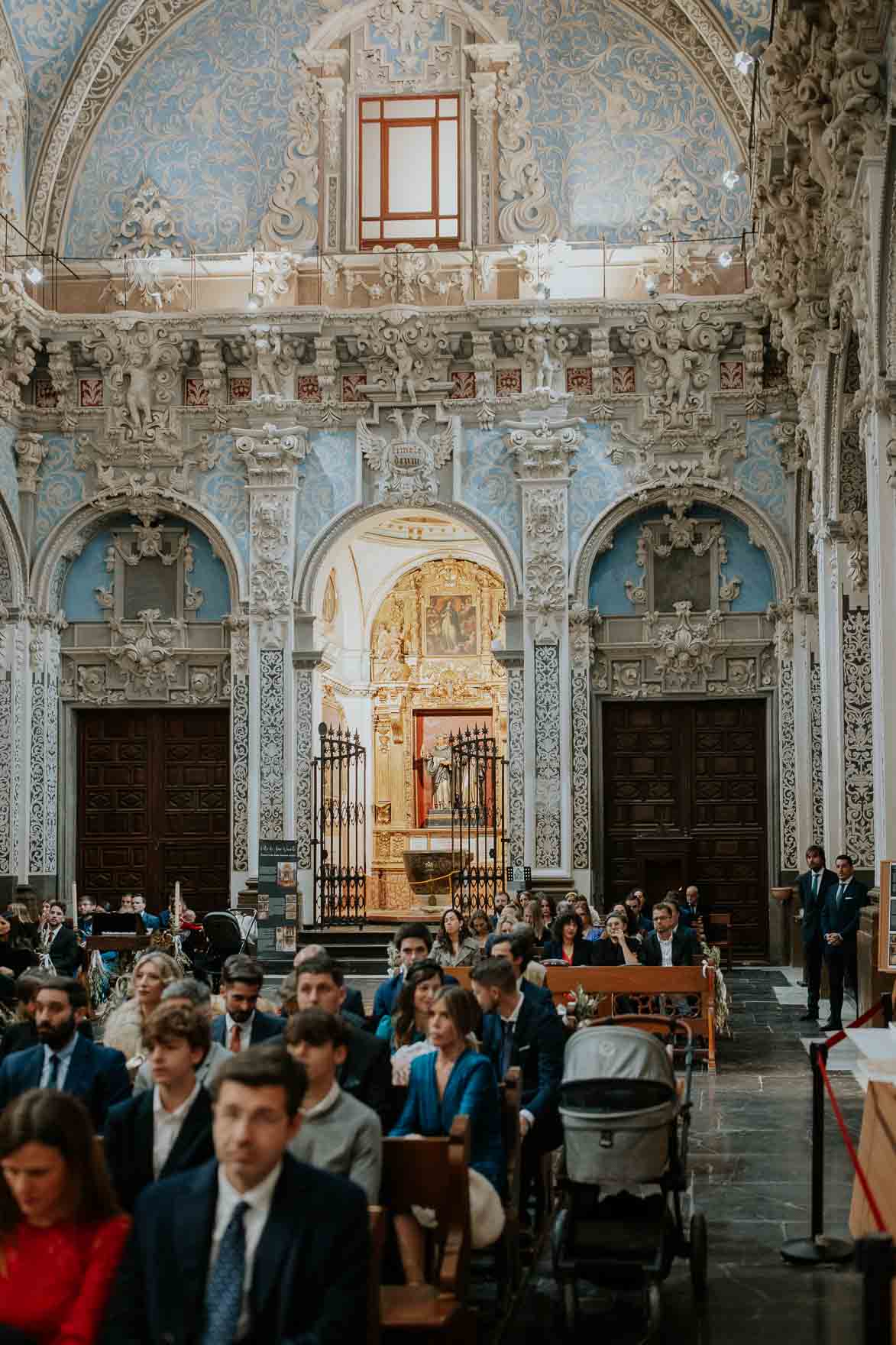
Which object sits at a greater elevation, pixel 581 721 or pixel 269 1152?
pixel 581 721

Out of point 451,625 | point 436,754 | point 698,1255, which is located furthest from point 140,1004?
point 451,625

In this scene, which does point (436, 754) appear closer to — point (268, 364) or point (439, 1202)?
point (268, 364)

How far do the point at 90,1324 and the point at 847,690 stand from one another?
14.2 meters

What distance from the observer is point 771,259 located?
1764 centimetres

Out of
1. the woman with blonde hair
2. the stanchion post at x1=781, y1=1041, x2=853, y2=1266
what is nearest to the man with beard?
the woman with blonde hair

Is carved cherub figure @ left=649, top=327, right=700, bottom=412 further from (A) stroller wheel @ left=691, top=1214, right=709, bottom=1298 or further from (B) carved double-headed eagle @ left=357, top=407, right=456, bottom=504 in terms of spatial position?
(A) stroller wheel @ left=691, top=1214, right=709, bottom=1298

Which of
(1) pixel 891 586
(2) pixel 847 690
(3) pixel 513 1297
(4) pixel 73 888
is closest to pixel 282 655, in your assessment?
(4) pixel 73 888

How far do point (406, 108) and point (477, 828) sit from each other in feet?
30.7

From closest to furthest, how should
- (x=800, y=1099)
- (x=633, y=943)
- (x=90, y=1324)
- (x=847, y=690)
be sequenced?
(x=90, y=1324)
(x=800, y=1099)
(x=633, y=943)
(x=847, y=690)

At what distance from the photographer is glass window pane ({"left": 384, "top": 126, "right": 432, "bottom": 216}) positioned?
22203mm

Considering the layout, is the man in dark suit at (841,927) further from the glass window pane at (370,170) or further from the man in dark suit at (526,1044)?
the glass window pane at (370,170)

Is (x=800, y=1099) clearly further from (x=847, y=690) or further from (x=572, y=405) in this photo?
(x=572, y=405)

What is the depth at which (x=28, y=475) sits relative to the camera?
2188 centimetres

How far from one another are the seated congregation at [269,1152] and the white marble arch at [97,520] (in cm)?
1275
